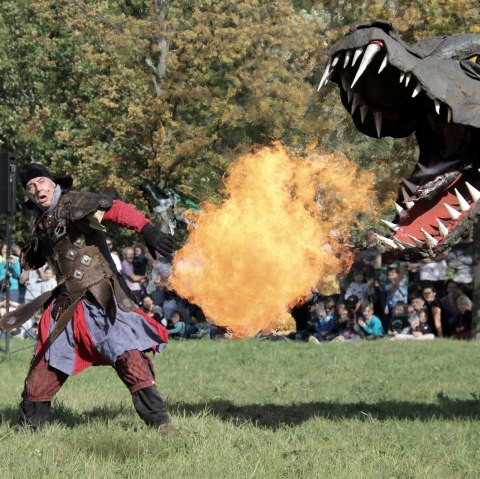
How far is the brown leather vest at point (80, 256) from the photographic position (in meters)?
6.70

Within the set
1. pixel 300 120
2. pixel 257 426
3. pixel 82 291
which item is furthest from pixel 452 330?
pixel 82 291

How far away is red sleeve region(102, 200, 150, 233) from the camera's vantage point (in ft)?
21.5

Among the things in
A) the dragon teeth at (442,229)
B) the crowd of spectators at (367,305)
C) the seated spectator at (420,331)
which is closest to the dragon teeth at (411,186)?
the dragon teeth at (442,229)

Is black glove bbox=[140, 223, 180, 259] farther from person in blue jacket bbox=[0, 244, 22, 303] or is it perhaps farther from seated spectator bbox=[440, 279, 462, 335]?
person in blue jacket bbox=[0, 244, 22, 303]

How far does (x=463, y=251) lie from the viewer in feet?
51.4

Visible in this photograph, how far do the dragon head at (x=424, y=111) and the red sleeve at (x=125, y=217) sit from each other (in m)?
1.70

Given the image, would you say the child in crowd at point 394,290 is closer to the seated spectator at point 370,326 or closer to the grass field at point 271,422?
the seated spectator at point 370,326

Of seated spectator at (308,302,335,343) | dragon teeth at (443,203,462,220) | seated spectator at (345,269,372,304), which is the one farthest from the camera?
seated spectator at (308,302,335,343)

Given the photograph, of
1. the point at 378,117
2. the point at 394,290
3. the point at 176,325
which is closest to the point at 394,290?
the point at 394,290

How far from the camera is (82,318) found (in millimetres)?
6785

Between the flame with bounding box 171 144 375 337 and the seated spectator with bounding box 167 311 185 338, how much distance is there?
6471 millimetres

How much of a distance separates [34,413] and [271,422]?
6.20 ft

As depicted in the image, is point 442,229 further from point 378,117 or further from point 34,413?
point 34,413

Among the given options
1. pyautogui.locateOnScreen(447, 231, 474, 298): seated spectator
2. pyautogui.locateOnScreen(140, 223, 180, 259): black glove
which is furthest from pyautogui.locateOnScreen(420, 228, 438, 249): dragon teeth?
pyautogui.locateOnScreen(447, 231, 474, 298): seated spectator
